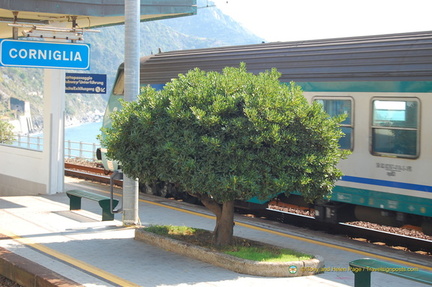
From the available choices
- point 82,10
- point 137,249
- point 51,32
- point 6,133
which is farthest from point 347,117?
point 6,133

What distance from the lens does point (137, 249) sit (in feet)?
30.1

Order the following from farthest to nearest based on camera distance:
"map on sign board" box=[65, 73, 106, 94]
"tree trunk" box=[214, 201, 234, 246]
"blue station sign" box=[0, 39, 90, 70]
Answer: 1. "map on sign board" box=[65, 73, 106, 94]
2. "blue station sign" box=[0, 39, 90, 70]
3. "tree trunk" box=[214, 201, 234, 246]

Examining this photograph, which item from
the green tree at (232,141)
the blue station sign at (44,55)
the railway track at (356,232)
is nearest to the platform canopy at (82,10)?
the blue station sign at (44,55)

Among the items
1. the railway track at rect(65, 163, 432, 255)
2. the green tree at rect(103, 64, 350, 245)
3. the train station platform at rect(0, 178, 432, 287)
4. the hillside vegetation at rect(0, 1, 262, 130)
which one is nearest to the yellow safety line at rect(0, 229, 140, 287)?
the train station platform at rect(0, 178, 432, 287)

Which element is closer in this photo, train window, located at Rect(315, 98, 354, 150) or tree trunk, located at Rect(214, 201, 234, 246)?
tree trunk, located at Rect(214, 201, 234, 246)

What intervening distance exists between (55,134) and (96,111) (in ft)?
310

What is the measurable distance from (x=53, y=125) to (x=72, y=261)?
23.3 ft

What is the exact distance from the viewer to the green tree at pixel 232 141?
7961mm

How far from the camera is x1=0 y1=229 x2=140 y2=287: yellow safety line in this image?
7.48m

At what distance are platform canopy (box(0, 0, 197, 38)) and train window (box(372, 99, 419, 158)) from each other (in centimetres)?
617

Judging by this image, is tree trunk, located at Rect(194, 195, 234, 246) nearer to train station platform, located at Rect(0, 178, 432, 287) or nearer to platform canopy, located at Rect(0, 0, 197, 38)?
train station platform, located at Rect(0, 178, 432, 287)

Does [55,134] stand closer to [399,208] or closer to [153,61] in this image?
[153,61]

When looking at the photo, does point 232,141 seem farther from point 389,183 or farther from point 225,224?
point 389,183

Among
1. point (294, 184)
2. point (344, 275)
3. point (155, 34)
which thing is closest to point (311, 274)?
point (344, 275)
